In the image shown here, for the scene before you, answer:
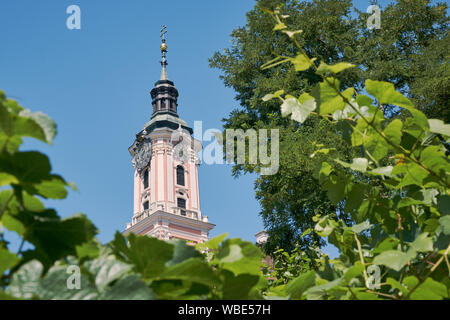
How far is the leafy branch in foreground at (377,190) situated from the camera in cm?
68

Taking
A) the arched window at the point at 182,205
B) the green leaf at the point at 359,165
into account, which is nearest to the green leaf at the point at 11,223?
the green leaf at the point at 359,165

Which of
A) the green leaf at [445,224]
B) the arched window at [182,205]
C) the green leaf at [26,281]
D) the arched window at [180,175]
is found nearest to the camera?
the green leaf at [26,281]

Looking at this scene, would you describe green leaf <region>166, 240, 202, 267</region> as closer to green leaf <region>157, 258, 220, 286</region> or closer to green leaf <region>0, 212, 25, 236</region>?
green leaf <region>157, 258, 220, 286</region>

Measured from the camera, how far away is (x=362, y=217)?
2.82 feet

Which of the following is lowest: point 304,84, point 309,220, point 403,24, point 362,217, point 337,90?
point 362,217

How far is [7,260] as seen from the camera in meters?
0.45

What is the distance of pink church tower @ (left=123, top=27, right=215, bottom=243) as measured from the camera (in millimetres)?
32688

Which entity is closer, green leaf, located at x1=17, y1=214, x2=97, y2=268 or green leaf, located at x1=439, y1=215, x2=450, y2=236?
green leaf, located at x1=17, y1=214, x2=97, y2=268

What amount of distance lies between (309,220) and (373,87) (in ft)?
26.0

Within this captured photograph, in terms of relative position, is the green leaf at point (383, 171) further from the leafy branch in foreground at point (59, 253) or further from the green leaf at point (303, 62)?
the leafy branch in foreground at point (59, 253)

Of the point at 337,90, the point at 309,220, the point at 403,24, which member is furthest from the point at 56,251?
the point at 403,24

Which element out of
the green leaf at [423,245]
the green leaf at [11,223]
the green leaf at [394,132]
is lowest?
the green leaf at [423,245]

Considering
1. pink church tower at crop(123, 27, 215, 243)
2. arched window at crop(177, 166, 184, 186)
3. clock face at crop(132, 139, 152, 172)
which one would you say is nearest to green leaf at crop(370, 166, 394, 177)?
pink church tower at crop(123, 27, 215, 243)
